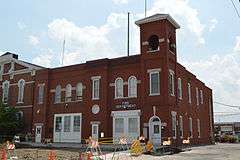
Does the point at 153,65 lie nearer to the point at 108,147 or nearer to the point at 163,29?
the point at 163,29

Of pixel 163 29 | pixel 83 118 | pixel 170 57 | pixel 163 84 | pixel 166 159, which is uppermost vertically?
pixel 163 29

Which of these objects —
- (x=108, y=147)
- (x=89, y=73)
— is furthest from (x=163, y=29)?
(x=108, y=147)

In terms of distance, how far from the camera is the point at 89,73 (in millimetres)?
41062

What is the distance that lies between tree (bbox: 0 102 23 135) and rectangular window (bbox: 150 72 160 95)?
19.5 meters

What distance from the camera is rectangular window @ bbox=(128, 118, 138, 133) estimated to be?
36.5 meters

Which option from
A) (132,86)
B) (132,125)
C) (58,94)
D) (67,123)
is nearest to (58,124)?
(67,123)

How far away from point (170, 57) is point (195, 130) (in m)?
13.3

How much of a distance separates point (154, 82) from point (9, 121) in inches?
807

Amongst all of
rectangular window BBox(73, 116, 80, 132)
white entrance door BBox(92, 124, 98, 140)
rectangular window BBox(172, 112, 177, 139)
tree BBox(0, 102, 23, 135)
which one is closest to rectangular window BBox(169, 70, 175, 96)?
rectangular window BBox(172, 112, 177, 139)

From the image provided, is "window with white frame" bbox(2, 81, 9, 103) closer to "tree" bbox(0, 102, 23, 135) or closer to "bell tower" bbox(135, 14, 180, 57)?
"tree" bbox(0, 102, 23, 135)

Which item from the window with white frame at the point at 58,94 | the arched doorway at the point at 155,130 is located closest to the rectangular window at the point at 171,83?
the arched doorway at the point at 155,130

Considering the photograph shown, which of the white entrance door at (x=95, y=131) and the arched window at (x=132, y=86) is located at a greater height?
the arched window at (x=132, y=86)

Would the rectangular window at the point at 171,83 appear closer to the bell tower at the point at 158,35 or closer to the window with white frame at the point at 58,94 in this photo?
the bell tower at the point at 158,35

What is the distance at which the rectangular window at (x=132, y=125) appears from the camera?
120 feet
